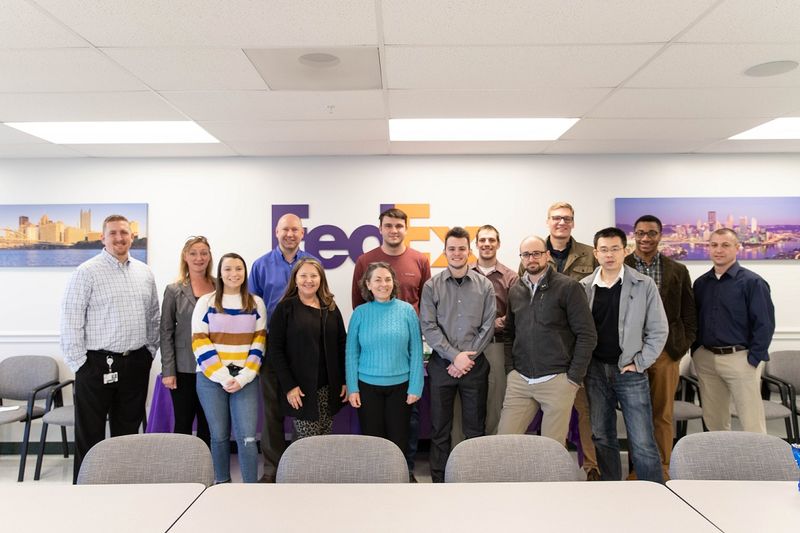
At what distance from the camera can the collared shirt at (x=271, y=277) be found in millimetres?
3816

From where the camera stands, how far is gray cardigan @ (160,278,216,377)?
3486mm

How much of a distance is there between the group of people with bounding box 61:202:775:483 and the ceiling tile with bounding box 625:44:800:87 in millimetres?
946

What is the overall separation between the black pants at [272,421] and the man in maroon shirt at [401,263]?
0.86 m

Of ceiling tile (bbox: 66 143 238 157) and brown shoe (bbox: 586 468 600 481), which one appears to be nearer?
brown shoe (bbox: 586 468 600 481)

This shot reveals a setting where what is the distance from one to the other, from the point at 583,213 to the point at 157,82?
3.85m

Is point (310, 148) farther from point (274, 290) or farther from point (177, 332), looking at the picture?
point (177, 332)

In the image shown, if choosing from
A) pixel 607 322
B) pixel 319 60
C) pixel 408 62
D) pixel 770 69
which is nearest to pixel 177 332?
pixel 319 60

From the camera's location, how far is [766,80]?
9.70 feet

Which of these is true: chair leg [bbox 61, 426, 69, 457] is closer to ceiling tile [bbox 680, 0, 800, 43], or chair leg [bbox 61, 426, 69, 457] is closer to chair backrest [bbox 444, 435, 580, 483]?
chair backrest [bbox 444, 435, 580, 483]

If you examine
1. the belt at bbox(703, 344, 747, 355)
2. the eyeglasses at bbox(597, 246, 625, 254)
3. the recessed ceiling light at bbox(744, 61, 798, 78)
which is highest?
the recessed ceiling light at bbox(744, 61, 798, 78)

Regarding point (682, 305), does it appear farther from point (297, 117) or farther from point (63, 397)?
point (63, 397)

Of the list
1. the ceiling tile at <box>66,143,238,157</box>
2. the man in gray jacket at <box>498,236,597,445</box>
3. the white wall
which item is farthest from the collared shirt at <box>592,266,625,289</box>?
the ceiling tile at <box>66,143,238,157</box>

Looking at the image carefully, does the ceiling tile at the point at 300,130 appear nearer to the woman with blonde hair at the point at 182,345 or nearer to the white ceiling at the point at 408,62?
the white ceiling at the point at 408,62

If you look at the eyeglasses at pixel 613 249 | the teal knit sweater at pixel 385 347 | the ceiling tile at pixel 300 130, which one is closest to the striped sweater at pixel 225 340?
the teal knit sweater at pixel 385 347
